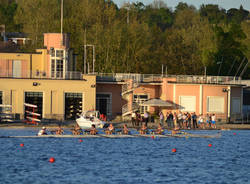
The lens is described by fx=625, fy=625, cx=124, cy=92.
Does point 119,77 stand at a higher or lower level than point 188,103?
higher

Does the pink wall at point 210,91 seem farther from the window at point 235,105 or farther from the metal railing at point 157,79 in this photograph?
the window at point 235,105

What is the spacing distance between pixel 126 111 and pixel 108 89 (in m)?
3.64

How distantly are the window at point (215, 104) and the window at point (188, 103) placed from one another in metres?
1.64

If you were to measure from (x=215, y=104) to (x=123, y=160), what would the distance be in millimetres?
30028

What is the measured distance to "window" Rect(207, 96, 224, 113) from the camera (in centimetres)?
6806

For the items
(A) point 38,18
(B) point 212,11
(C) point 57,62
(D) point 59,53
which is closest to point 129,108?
(C) point 57,62

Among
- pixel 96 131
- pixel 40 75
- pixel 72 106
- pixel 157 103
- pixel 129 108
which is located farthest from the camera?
pixel 129 108

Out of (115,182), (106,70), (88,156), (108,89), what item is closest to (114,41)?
(106,70)

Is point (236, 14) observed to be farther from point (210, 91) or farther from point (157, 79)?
point (210, 91)

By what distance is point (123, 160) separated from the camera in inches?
1581

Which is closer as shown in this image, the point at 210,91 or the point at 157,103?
the point at 157,103

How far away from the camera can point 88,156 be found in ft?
137

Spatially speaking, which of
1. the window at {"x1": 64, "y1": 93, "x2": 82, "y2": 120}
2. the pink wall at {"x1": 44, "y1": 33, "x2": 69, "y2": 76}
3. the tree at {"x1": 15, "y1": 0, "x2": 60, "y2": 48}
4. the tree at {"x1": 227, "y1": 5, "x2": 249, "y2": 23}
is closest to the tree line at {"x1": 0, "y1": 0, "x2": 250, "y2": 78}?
the tree at {"x1": 15, "y1": 0, "x2": 60, "y2": 48}

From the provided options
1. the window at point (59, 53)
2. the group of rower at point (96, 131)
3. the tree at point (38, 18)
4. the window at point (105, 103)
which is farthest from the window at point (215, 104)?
the tree at point (38, 18)
